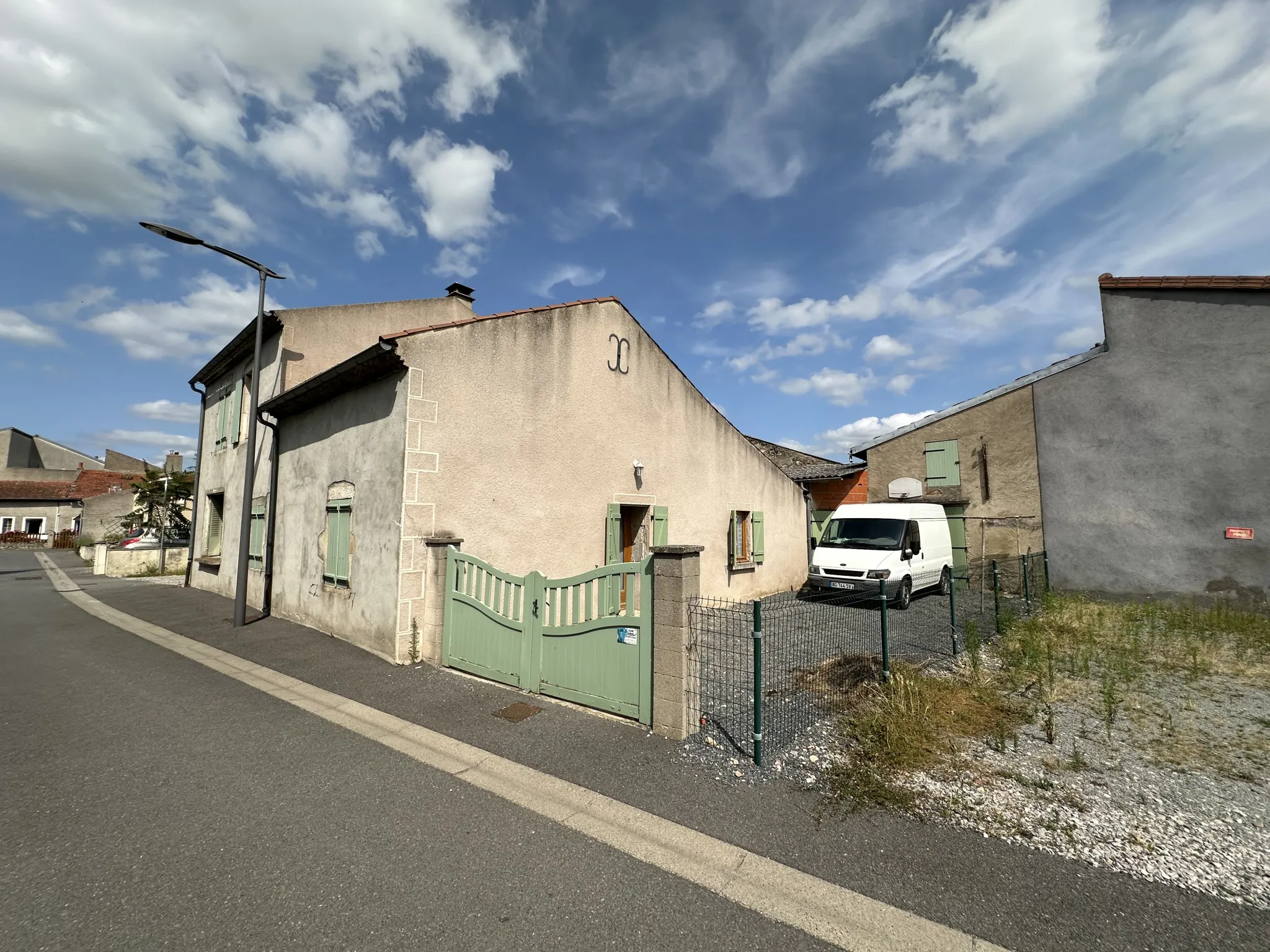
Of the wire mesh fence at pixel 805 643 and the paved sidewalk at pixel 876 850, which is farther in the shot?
the wire mesh fence at pixel 805 643

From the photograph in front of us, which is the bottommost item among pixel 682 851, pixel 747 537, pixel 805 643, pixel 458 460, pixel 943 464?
pixel 682 851

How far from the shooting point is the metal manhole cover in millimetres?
5109

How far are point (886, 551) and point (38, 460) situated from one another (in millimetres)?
70784

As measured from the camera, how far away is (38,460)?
4972cm

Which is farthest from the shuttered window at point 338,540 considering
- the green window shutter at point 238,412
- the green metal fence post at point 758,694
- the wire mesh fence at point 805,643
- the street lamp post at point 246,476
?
the green metal fence post at point 758,694

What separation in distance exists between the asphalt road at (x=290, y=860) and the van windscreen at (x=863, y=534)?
9604 millimetres

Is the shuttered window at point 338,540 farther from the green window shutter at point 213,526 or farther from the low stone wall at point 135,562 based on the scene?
the low stone wall at point 135,562

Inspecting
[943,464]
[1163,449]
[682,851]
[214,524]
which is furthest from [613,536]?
[214,524]

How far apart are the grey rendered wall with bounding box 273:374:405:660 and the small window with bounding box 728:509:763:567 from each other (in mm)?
7610

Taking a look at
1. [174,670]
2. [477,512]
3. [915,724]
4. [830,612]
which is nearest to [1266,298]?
[830,612]

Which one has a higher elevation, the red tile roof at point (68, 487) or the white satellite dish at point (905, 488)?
the red tile roof at point (68, 487)

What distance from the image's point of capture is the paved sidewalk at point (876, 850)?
2537 millimetres

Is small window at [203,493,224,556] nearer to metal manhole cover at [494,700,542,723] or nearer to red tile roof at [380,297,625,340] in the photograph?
red tile roof at [380,297,625,340]

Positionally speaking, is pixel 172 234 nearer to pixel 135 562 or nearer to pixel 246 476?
pixel 246 476
